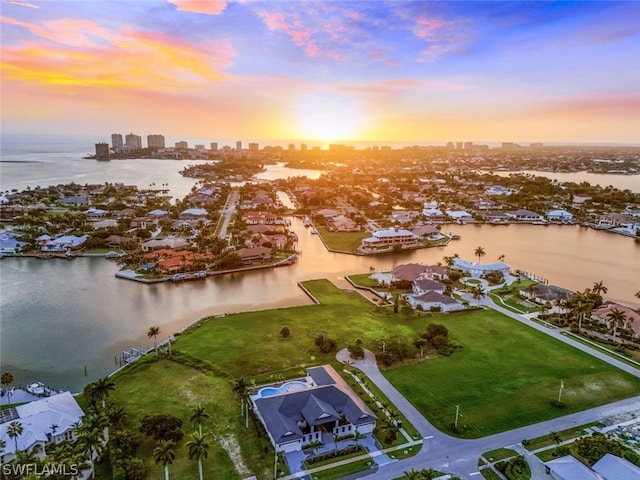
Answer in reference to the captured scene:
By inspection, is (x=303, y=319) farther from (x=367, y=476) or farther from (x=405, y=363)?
(x=367, y=476)

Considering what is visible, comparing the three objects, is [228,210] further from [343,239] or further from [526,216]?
[526,216]

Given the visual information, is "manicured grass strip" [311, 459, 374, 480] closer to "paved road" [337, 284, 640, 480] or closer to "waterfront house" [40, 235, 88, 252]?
"paved road" [337, 284, 640, 480]

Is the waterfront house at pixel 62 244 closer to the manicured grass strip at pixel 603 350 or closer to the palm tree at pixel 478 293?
the palm tree at pixel 478 293

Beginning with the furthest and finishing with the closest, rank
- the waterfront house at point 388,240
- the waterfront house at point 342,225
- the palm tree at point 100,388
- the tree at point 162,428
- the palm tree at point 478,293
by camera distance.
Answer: the waterfront house at point 342,225, the waterfront house at point 388,240, the palm tree at point 478,293, the palm tree at point 100,388, the tree at point 162,428

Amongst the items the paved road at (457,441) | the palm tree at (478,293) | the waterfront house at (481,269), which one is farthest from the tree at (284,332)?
the waterfront house at (481,269)

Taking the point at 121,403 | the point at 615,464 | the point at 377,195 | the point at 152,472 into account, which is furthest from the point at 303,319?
the point at 377,195

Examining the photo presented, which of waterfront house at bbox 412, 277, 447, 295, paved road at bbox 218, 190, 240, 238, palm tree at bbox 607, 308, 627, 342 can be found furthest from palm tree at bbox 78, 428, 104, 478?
paved road at bbox 218, 190, 240, 238
